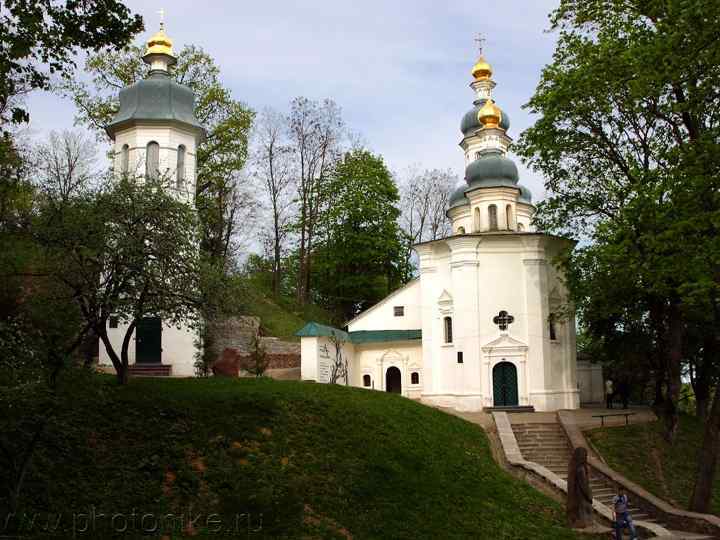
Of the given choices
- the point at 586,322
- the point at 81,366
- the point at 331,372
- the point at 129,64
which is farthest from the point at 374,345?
the point at 81,366

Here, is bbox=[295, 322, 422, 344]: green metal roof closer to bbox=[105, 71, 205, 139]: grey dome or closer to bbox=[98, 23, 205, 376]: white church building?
bbox=[98, 23, 205, 376]: white church building

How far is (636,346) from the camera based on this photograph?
28922 millimetres

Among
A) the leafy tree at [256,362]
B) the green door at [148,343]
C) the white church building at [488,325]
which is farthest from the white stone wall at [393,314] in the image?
the green door at [148,343]

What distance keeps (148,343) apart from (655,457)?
1767cm

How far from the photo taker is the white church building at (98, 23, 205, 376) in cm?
2622

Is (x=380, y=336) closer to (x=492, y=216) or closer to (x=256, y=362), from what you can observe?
(x=492, y=216)

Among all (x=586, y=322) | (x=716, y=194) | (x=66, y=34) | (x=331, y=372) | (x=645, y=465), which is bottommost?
(x=645, y=465)

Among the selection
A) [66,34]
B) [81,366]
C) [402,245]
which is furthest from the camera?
[402,245]

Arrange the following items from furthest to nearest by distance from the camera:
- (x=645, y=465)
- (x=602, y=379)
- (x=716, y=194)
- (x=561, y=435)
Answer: (x=602, y=379) → (x=561, y=435) → (x=645, y=465) → (x=716, y=194)

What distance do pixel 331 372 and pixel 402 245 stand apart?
16984mm

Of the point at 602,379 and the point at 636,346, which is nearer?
the point at 636,346

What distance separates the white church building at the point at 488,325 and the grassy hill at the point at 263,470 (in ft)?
29.6

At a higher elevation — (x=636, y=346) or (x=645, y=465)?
(x=636, y=346)

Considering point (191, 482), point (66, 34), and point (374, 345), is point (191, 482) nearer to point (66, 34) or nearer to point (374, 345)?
point (66, 34)
